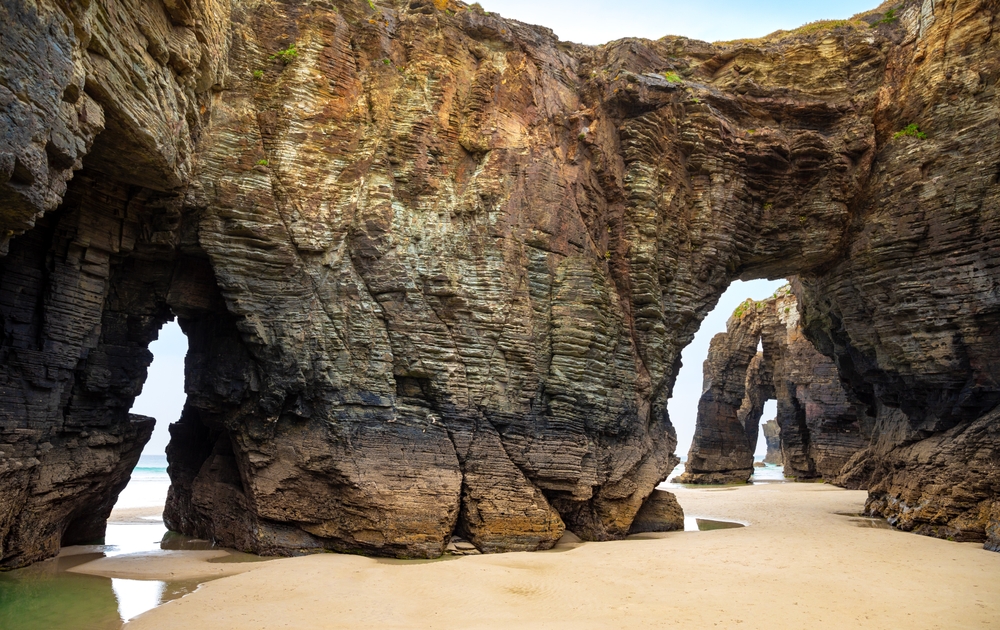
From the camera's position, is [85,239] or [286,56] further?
[286,56]

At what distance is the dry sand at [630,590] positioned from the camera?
9.27 m

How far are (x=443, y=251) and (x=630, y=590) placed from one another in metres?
8.83

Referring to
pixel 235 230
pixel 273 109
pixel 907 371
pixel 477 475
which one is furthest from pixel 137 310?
pixel 907 371

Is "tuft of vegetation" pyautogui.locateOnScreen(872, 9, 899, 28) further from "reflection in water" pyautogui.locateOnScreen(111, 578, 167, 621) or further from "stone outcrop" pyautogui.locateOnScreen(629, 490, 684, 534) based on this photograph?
"reflection in water" pyautogui.locateOnScreen(111, 578, 167, 621)

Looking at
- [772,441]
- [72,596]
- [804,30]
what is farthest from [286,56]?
[772,441]

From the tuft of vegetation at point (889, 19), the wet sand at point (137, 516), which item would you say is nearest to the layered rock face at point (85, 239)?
the wet sand at point (137, 516)

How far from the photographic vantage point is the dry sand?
927 centimetres

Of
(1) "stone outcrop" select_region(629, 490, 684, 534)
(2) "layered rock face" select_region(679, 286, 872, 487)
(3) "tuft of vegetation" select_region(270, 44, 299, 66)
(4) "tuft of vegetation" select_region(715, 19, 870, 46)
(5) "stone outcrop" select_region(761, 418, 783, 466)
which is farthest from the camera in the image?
(5) "stone outcrop" select_region(761, 418, 783, 466)

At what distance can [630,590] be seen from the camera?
10.9 m

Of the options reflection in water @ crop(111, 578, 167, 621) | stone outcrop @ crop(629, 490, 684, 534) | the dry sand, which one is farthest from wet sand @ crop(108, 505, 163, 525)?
stone outcrop @ crop(629, 490, 684, 534)

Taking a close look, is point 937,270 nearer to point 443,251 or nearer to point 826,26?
point 826,26

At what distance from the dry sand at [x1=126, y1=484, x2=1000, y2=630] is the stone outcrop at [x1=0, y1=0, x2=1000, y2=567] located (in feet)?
6.40

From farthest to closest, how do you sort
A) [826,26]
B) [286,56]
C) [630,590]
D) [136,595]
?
[826,26] → [286,56] → [630,590] → [136,595]

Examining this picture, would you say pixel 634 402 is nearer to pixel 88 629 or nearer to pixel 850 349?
pixel 850 349
